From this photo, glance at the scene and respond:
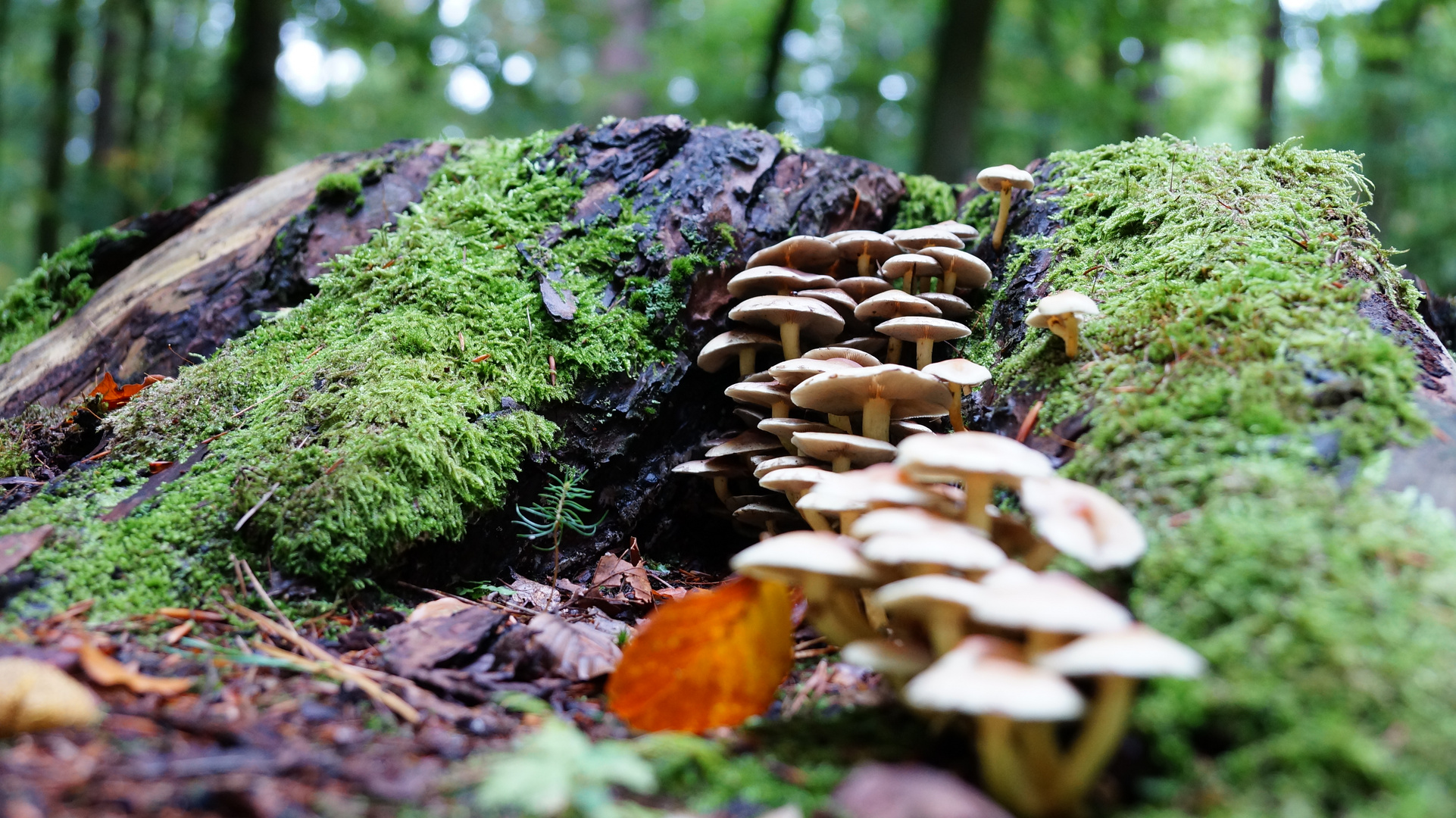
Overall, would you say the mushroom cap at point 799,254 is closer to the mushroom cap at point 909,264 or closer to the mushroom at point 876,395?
the mushroom cap at point 909,264

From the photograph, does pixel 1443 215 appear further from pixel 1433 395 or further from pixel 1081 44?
pixel 1433 395

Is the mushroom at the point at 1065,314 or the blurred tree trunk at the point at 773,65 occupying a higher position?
the blurred tree trunk at the point at 773,65

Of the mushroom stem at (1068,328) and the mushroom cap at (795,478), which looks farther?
the mushroom stem at (1068,328)

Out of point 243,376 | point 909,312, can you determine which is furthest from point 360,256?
point 909,312

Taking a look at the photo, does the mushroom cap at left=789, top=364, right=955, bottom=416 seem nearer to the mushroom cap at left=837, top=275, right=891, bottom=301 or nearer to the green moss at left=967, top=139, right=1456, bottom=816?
the green moss at left=967, top=139, right=1456, bottom=816

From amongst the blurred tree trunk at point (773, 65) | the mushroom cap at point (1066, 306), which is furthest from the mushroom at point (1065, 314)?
the blurred tree trunk at point (773, 65)

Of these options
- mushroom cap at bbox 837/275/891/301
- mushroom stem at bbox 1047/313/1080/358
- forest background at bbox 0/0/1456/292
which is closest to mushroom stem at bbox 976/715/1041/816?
mushroom stem at bbox 1047/313/1080/358
